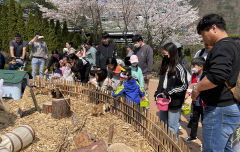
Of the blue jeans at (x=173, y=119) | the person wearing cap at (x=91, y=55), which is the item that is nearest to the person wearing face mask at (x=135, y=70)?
the blue jeans at (x=173, y=119)

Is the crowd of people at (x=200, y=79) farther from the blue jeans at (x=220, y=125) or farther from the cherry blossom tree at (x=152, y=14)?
the cherry blossom tree at (x=152, y=14)

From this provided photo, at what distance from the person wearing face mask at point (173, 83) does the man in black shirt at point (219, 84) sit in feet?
2.69

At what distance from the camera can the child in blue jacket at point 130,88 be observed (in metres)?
3.41

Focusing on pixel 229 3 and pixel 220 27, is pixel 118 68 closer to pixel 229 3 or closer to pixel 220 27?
pixel 220 27

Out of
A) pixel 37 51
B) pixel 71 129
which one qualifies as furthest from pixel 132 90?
pixel 37 51

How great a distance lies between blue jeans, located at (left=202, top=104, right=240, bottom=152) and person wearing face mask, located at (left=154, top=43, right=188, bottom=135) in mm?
848

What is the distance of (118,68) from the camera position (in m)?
4.22

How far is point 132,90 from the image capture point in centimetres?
352

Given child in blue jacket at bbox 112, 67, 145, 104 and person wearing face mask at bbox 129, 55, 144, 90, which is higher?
person wearing face mask at bbox 129, 55, 144, 90

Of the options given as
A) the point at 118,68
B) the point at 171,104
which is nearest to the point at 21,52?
the point at 118,68

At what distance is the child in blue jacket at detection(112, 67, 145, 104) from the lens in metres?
3.41

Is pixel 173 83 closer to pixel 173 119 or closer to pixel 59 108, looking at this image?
pixel 173 119

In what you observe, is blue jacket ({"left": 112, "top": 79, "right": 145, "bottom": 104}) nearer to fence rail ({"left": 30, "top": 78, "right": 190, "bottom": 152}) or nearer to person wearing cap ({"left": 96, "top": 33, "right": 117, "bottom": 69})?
fence rail ({"left": 30, "top": 78, "right": 190, "bottom": 152})

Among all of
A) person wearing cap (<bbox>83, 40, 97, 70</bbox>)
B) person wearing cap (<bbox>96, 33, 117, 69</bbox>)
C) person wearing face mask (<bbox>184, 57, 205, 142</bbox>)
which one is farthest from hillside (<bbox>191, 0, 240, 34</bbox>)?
person wearing face mask (<bbox>184, 57, 205, 142</bbox>)
